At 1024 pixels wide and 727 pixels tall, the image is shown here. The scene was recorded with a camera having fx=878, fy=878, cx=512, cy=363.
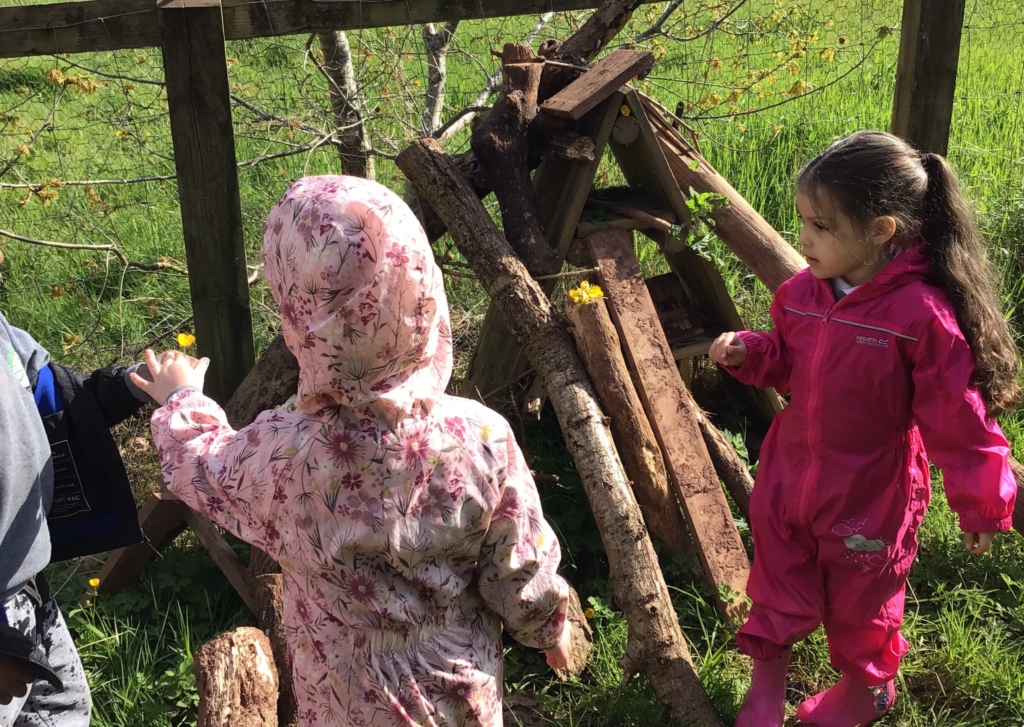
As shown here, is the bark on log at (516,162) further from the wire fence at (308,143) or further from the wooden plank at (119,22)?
the wire fence at (308,143)

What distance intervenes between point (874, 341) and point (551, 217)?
148 centimetres

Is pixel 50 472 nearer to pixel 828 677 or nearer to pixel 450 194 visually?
pixel 450 194

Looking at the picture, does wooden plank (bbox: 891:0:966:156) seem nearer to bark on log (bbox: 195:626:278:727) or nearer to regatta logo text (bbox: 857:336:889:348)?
regatta logo text (bbox: 857:336:889:348)

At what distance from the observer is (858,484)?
94.1 inches

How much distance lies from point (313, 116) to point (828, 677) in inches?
137

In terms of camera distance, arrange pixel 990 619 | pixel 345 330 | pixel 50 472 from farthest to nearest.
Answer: pixel 990 619
pixel 50 472
pixel 345 330

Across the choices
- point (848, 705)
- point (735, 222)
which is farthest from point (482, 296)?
point (848, 705)

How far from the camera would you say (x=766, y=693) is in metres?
2.56

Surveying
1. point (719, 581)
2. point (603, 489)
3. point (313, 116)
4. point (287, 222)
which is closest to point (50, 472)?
point (287, 222)

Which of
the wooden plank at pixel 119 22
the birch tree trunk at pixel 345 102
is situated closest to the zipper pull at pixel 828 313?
the wooden plank at pixel 119 22

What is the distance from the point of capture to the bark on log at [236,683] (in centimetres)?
238

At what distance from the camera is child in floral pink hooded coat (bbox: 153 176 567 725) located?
1.38 meters

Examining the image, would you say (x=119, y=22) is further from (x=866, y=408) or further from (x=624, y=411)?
(x=866, y=408)

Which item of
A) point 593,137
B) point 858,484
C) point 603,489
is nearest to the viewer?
point 858,484
